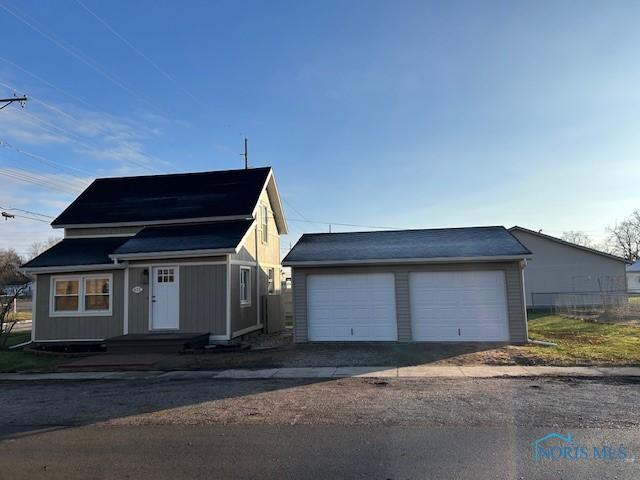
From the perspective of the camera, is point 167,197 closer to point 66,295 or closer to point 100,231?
point 100,231

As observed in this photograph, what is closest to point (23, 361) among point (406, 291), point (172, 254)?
point (172, 254)

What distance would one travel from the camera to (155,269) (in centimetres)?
1620

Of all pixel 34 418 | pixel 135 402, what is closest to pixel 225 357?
pixel 135 402

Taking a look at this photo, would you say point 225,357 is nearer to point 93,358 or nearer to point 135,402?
point 93,358

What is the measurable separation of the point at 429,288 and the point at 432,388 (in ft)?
20.6

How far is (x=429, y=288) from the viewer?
49.1 ft

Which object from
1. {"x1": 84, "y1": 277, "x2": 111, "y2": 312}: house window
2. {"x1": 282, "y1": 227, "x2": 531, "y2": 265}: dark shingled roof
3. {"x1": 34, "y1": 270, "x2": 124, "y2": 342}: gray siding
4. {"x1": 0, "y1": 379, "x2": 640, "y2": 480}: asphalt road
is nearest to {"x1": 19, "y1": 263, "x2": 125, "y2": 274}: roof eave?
{"x1": 34, "y1": 270, "x2": 124, "y2": 342}: gray siding

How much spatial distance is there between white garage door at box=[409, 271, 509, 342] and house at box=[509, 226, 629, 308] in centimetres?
1945

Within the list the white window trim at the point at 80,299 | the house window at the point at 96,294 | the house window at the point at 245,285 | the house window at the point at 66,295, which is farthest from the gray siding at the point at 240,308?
the house window at the point at 66,295

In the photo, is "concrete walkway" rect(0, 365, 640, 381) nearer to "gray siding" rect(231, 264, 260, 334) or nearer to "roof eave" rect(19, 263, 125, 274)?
"gray siding" rect(231, 264, 260, 334)

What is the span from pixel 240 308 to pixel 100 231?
21.9ft

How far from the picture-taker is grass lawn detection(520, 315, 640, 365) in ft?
37.6

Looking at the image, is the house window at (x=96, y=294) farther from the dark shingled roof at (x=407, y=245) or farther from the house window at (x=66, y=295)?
the dark shingled roof at (x=407, y=245)

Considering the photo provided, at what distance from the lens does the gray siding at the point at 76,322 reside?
1638cm
